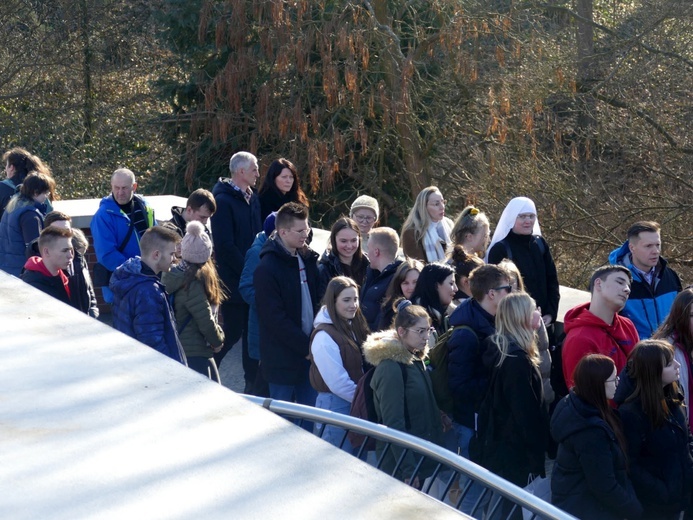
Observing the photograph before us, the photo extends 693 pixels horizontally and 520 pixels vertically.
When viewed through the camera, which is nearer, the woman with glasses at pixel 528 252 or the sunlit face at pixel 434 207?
the woman with glasses at pixel 528 252

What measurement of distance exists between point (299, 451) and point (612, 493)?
264 cm

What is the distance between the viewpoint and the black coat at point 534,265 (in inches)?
266

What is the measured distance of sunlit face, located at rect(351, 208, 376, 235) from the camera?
7.32 meters

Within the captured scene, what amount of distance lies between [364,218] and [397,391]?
2422 mm

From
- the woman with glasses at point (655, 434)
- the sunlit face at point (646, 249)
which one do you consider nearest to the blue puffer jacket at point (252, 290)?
the sunlit face at point (646, 249)

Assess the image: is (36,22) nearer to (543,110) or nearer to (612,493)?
(543,110)

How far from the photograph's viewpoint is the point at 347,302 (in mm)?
5609

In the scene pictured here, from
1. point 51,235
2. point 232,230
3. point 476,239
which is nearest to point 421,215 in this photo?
point 476,239

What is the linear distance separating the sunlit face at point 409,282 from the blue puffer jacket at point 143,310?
142 cm

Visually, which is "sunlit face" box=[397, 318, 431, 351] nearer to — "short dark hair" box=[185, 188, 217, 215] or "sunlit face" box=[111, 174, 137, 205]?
"short dark hair" box=[185, 188, 217, 215]

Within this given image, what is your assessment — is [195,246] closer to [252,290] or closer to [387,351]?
[252,290]

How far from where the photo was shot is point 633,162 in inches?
482

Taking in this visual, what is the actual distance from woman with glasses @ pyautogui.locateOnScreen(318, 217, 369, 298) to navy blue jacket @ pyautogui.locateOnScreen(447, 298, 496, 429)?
137 cm

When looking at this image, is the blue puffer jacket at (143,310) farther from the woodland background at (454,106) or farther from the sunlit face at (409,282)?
the woodland background at (454,106)
